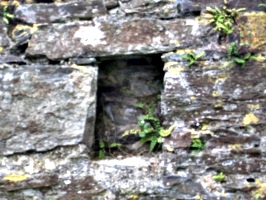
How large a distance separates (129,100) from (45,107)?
22.6 inches

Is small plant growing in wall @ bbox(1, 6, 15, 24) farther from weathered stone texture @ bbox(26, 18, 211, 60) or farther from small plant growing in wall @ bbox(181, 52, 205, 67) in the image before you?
small plant growing in wall @ bbox(181, 52, 205, 67)

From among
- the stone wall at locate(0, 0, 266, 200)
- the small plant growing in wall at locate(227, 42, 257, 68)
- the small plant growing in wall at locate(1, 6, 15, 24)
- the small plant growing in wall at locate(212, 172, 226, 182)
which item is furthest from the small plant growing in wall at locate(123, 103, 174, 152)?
the small plant growing in wall at locate(1, 6, 15, 24)

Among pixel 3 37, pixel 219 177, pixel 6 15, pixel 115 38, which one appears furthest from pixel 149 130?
pixel 6 15

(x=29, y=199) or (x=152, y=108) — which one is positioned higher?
(x=152, y=108)

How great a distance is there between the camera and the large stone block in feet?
8.58

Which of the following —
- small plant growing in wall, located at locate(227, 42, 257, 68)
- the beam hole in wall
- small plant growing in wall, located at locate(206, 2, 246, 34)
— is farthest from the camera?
the beam hole in wall

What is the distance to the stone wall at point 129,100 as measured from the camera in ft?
8.25

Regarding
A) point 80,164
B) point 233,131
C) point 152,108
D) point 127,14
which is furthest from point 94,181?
point 127,14

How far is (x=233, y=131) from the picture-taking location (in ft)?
8.31

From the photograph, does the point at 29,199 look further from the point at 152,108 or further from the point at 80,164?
the point at 152,108

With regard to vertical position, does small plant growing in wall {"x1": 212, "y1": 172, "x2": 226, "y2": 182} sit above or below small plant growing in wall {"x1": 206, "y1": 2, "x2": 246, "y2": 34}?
below

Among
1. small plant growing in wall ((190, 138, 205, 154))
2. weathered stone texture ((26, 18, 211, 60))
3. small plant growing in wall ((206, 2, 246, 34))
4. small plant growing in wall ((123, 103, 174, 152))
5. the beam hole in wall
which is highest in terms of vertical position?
small plant growing in wall ((206, 2, 246, 34))

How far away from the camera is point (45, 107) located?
2650mm

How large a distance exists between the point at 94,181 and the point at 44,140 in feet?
1.33
